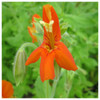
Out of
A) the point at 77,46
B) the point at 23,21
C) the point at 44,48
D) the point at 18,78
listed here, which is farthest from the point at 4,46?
the point at 44,48

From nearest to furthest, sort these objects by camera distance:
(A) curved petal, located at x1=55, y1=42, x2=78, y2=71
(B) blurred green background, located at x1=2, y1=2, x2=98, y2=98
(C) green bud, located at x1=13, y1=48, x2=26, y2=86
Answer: (A) curved petal, located at x1=55, y1=42, x2=78, y2=71, (C) green bud, located at x1=13, y1=48, x2=26, y2=86, (B) blurred green background, located at x1=2, y1=2, x2=98, y2=98

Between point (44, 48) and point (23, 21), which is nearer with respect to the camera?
point (44, 48)

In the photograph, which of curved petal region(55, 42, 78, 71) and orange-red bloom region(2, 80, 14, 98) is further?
orange-red bloom region(2, 80, 14, 98)

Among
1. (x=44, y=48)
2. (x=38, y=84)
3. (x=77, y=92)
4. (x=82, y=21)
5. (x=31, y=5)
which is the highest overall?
(x=31, y=5)

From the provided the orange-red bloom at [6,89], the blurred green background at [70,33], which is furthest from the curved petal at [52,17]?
the orange-red bloom at [6,89]

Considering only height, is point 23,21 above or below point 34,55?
above

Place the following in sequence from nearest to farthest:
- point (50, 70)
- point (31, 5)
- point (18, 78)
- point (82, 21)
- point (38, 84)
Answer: point (50, 70) < point (18, 78) < point (38, 84) < point (82, 21) < point (31, 5)

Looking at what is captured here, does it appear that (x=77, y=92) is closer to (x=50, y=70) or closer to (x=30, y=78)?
(x=30, y=78)

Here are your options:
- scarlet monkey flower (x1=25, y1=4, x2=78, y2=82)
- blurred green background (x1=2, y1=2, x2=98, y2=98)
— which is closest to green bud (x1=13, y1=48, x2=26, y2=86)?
scarlet monkey flower (x1=25, y1=4, x2=78, y2=82)

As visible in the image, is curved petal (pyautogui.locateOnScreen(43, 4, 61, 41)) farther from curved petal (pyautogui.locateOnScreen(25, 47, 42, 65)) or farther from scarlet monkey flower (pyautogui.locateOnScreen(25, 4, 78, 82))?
curved petal (pyautogui.locateOnScreen(25, 47, 42, 65))
